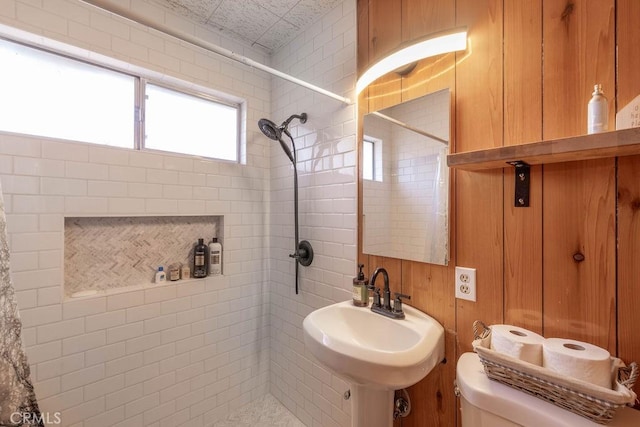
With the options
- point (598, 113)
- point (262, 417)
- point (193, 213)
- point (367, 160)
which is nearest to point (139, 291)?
point (193, 213)

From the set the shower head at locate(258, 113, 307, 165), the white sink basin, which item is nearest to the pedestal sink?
the white sink basin

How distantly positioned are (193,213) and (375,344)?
1.34 meters

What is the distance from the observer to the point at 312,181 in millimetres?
1797

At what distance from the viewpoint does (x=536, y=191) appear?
36.4 inches

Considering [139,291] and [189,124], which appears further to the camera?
[189,124]

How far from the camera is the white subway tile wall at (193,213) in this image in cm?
130

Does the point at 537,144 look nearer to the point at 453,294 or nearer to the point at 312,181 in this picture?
the point at 453,294

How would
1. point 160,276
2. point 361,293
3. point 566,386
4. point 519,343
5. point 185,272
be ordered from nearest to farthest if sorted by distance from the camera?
point 566,386, point 519,343, point 361,293, point 160,276, point 185,272

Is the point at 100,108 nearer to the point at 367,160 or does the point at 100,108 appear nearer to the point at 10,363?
the point at 10,363

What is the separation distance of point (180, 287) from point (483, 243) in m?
1.70

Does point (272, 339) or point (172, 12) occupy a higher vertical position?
point (172, 12)

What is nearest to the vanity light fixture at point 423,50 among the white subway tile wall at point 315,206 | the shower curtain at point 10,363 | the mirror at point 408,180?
the mirror at point 408,180

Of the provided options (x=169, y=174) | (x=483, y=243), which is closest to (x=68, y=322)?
(x=169, y=174)

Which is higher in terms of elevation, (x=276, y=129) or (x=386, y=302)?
(x=276, y=129)
